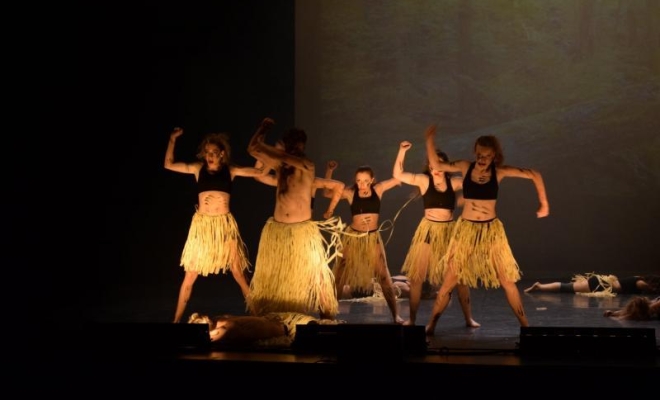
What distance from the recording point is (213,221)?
5191 mm

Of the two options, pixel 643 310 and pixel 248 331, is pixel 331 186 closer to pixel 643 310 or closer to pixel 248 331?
pixel 248 331

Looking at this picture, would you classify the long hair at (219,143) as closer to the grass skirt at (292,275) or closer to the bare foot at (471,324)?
the grass skirt at (292,275)

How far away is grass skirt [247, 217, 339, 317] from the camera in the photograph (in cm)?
469

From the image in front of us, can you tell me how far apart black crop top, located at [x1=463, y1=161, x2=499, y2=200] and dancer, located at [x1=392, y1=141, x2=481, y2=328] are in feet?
1.40

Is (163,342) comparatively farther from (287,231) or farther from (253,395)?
(287,231)

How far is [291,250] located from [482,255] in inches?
42.0

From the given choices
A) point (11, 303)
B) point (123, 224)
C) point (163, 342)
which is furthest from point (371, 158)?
point (163, 342)

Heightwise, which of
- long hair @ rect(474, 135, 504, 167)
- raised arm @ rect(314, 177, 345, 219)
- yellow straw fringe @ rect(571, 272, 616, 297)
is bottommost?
yellow straw fringe @ rect(571, 272, 616, 297)

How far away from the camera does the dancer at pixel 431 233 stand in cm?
524

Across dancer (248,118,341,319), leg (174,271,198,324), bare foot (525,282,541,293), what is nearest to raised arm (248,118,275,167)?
dancer (248,118,341,319)

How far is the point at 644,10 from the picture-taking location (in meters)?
8.60

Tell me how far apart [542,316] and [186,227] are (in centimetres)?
351

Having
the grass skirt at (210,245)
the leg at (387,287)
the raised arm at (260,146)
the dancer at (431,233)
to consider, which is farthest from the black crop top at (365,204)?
the raised arm at (260,146)

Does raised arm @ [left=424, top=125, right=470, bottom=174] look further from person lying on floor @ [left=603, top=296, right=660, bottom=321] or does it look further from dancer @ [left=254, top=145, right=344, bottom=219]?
person lying on floor @ [left=603, top=296, right=660, bottom=321]
